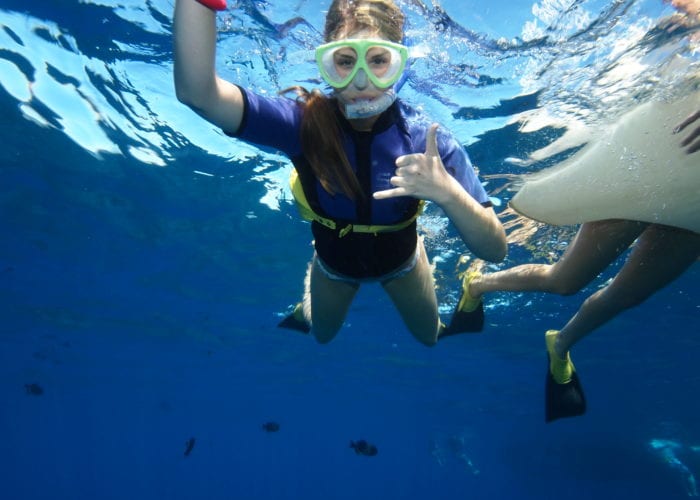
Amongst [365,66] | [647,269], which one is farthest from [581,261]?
[365,66]

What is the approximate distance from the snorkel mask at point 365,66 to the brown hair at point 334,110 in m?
0.42

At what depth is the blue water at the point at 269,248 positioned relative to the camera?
722 cm

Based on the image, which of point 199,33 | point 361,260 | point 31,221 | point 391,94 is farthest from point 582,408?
point 31,221

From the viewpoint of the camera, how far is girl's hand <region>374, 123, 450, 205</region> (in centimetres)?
325

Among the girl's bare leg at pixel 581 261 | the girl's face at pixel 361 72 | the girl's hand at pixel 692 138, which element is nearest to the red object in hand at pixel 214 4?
the girl's face at pixel 361 72

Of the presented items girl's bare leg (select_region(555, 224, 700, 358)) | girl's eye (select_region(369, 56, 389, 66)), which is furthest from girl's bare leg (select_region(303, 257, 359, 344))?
girl's bare leg (select_region(555, 224, 700, 358))

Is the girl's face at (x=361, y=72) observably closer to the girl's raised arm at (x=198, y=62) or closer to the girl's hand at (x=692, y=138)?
the girl's raised arm at (x=198, y=62)

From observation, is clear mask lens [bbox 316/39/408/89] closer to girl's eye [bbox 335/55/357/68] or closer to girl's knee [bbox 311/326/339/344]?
girl's eye [bbox 335/55/357/68]

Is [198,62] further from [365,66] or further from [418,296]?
[418,296]

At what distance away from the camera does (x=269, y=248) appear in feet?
56.7

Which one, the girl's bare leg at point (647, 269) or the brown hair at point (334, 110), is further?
the girl's bare leg at point (647, 269)

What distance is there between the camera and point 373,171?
417 centimetres

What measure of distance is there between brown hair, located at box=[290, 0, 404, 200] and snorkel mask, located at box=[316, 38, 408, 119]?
1.37ft

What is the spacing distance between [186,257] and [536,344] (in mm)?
20637
